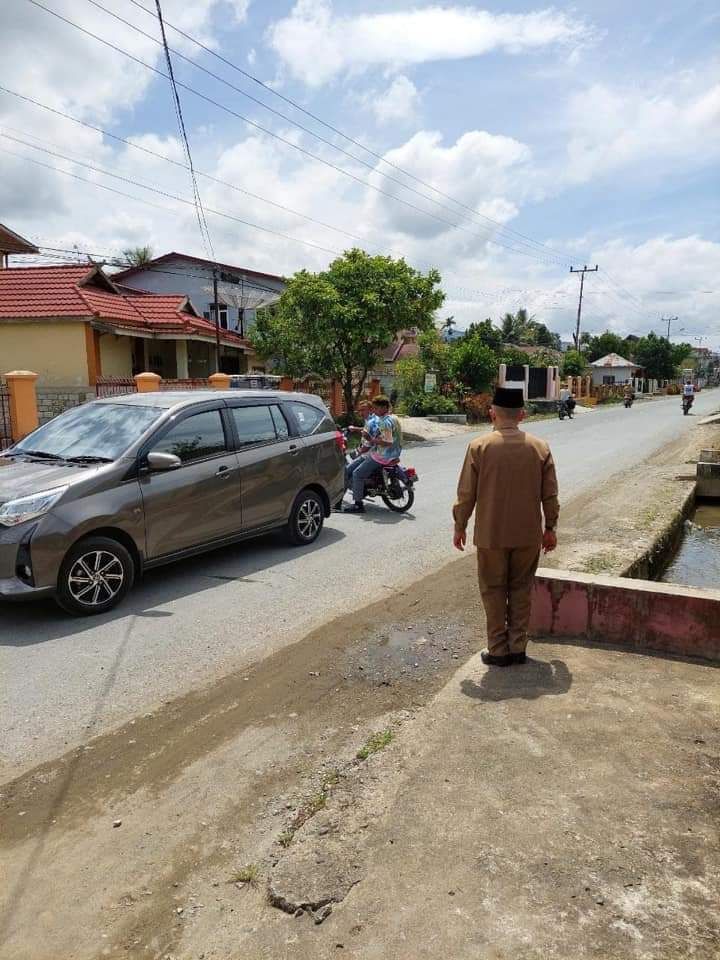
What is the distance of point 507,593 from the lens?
435 centimetres

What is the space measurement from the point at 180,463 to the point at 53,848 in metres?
3.74

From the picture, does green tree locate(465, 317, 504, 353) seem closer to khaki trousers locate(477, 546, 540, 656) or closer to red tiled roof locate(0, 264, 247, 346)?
red tiled roof locate(0, 264, 247, 346)

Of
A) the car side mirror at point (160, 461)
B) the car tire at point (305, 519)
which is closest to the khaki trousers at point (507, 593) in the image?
the car side mirror at point (160, 461)

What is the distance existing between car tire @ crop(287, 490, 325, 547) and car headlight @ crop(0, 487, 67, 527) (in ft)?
9.07

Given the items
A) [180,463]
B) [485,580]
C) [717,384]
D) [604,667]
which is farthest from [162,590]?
[717,384]

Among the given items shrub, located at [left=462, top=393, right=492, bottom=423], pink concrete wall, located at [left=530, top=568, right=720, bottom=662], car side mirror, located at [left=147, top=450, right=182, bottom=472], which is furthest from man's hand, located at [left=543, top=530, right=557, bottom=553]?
shrub, located at [left=462, top=393, right=492, bottom=423]

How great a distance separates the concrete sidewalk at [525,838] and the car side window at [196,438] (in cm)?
351

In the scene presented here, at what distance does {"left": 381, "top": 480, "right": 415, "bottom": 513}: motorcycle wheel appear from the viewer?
9.43 m

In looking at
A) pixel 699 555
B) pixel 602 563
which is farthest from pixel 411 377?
pixel 602 563

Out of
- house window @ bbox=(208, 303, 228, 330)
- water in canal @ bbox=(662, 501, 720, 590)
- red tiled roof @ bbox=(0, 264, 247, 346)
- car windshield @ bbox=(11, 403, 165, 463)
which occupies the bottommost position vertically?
water in canal @ bbox=(662, 501, 720, 590)

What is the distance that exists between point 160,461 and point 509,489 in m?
3.05

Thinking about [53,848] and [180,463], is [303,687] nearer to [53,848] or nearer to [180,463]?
[53,848]

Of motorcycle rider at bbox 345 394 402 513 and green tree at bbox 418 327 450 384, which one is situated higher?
green tree at bbox 418 327 450 384

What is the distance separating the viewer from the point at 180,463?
20.1ft
